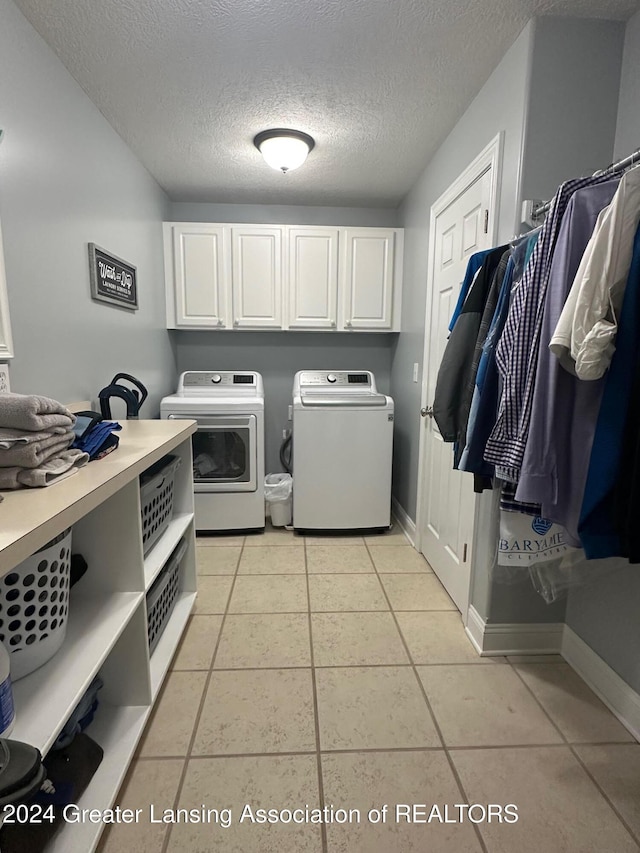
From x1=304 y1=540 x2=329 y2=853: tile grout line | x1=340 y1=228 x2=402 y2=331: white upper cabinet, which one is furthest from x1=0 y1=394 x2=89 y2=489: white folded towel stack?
x1=340 y1=228 x2=402 y2=331: white upper cabinet

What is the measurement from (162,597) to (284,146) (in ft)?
7.27

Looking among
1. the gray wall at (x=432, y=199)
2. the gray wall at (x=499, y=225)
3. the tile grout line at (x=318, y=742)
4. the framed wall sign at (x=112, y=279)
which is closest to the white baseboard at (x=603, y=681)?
the gray wall at (x=499, y=225)

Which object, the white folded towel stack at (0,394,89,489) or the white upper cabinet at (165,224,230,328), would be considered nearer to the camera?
the white folded towel stack at (0,394,89,489)

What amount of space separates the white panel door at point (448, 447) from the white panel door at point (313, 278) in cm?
91

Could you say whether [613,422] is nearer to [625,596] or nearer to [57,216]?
[625,596]

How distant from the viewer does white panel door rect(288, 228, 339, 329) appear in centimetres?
299

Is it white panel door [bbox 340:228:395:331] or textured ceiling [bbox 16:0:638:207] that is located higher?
textured ceiling [bbox 16:0:638:207]

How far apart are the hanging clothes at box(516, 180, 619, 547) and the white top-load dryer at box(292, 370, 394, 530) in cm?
175

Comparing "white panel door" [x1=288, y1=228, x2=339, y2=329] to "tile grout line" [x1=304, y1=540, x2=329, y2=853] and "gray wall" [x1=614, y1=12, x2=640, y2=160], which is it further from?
"tile grout line" [x1=304, y1=540, x2=329, y2=853]

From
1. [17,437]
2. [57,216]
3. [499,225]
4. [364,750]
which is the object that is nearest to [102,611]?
[17,437]

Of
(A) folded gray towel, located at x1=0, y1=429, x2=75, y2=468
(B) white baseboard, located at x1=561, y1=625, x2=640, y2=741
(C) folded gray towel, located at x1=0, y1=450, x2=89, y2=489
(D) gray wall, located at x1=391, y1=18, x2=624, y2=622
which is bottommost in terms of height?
(B) white baseboard, located at x1=561, y1=625, x2=640, y2=741

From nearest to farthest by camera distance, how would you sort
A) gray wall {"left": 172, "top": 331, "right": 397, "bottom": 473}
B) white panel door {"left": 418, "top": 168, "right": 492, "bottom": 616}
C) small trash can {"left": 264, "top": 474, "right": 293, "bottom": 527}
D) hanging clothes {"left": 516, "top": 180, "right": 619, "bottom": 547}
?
hanging clothes {"left": 516, "top": 180, "right": 619, "bottom": 547} → white panel door {"left": 418, "top": 168, "right": 492, "bottom": 616} → small trash can {"left": 264, "top": 474, "right": 293, "bottom": 527} → gray wall {"left": 172, "top": 331, "right": 397, "bottom": 473}

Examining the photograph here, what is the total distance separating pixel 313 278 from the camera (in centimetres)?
303

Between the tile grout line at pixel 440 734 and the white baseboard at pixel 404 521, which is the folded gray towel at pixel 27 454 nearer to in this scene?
the tile grout line at pixel 440 734
